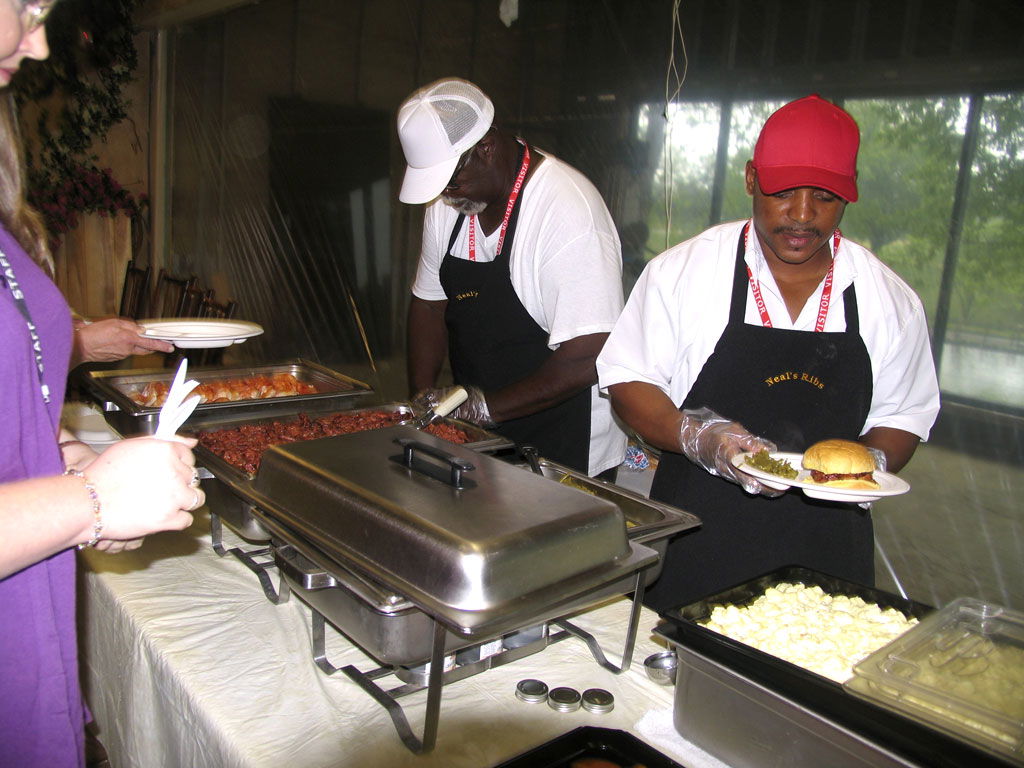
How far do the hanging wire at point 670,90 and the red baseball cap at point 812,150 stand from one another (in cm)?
121

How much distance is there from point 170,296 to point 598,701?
169 inches

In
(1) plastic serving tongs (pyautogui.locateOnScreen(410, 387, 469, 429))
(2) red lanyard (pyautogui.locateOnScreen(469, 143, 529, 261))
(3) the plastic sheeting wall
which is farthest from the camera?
(2) red lanyard (pyautogui.locateOnScreen(469, 143, 529, 261))

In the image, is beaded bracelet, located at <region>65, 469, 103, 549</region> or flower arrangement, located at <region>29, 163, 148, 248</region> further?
flower arrangement, located at <region>29, 163, 148, 248</region>

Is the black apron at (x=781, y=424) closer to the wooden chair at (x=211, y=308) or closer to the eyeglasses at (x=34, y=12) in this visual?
the eyeglasses at (x=34, y=12)

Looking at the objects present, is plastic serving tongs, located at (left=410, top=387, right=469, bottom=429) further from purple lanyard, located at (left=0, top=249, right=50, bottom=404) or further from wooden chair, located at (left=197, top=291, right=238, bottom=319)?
wooden chair, located at (left=197, top=291, right=238, bottom=319)

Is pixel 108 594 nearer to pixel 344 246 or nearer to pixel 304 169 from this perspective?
pixel 344 246

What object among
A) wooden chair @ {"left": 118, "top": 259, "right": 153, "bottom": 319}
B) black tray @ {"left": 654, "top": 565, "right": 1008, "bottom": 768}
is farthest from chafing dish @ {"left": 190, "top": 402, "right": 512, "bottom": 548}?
wooden chair @ {"left": 118, "top": 259, "right": 153, "bottom": 319}

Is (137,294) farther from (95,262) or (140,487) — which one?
(140,487)

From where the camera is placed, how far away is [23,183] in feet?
3.72

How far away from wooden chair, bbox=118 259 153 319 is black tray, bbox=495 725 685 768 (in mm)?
4884

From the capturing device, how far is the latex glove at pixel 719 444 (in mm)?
1548

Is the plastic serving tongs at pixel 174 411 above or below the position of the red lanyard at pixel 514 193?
below

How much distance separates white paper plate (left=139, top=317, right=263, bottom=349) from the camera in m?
2.28

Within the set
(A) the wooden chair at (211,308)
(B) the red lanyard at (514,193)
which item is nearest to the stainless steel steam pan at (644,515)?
(B) the red lanyard at (514,193)
